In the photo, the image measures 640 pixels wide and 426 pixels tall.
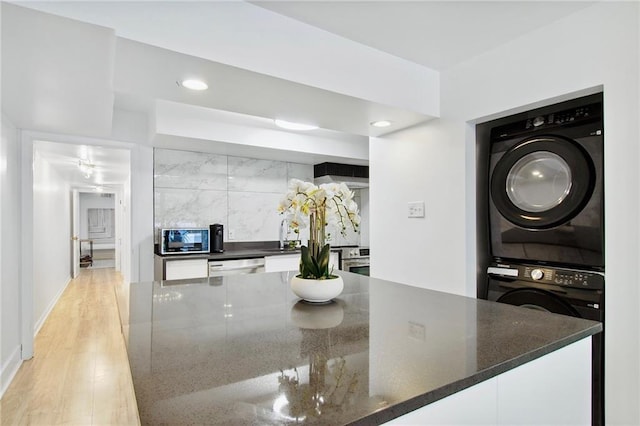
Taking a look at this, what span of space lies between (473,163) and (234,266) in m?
2.49

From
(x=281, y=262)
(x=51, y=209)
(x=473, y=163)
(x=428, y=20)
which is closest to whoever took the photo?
(x=428, y=20)

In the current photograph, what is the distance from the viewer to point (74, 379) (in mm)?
2682

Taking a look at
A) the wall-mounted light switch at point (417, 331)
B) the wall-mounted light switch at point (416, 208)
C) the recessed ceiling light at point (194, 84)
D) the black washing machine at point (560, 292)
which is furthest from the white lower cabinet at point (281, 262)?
the wall-mounted light switch at point (417, 331)

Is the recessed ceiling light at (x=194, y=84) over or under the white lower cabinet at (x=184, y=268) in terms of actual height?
over

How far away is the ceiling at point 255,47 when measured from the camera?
148 centimetres

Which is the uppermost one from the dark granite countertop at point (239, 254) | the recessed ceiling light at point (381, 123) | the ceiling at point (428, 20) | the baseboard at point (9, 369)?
the ceiling at point (428, 20)

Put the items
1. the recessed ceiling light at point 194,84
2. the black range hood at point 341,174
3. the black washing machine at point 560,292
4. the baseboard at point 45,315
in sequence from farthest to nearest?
the black range hood at point 341,174 < the baseboard at point 45,315 < the recessed ceiling light at point 194,84 < the black washing machine at point 560,292

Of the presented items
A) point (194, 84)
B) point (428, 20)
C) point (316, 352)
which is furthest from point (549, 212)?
point (194, 84)

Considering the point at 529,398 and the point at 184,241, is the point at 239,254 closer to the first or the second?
the point at 184,241

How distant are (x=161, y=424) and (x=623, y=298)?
193cm

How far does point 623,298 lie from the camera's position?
5.31 ft

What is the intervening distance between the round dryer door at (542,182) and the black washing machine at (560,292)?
275mm

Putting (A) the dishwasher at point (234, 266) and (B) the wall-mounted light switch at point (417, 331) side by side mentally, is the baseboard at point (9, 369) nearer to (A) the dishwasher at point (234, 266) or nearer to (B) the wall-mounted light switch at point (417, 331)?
(A) the dishwasher at point (234, 266)

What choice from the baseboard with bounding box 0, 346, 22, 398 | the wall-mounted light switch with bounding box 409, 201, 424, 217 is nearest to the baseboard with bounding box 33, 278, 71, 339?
the baseboard with bounding box 0, 346, 22, 398
